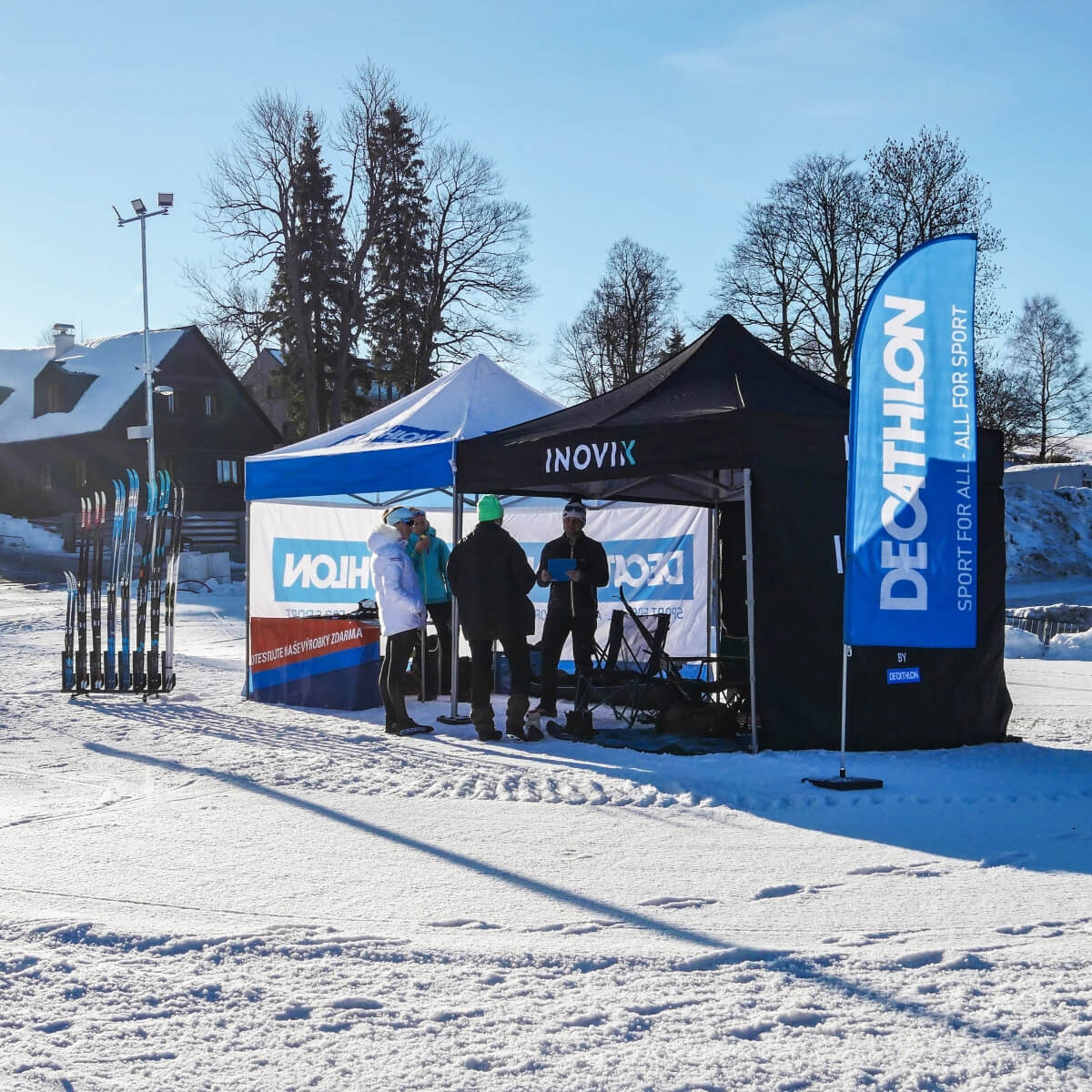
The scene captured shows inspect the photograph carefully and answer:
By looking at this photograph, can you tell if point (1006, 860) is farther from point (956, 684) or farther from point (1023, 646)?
point (1023, 646)

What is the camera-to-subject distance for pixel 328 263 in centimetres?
3319

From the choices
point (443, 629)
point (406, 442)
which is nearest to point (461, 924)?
point (406, 442)

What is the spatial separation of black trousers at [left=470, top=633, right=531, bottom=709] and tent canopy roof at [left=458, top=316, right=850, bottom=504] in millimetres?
1160

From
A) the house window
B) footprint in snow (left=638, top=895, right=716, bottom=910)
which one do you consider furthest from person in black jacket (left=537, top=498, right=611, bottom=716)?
the house window

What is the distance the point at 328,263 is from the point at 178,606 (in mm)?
14217

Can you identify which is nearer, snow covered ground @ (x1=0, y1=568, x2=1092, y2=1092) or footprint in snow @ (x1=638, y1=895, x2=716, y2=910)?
snow covered ground @ (x1=0, y1=568, x2=1092, y2=1092)

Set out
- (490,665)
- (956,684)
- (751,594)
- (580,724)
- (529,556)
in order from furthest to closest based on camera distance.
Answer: (529,556) → (580,724) → (490,665) → (956,684) → (751,594)

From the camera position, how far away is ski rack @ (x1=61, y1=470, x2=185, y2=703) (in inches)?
430

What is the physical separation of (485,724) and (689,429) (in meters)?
2.55

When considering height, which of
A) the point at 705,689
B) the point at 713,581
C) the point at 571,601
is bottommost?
the point at 705,689

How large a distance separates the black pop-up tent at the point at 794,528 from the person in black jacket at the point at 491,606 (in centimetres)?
49

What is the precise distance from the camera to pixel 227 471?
144 ft

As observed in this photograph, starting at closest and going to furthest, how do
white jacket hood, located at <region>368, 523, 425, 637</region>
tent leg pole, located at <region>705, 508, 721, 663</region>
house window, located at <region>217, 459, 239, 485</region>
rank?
white jacket hood, located at <region>368, 523, 425, 637</region> → tent leg pole, located at <region>705, 508, 721, 663</region> → house window, located at <region>217, 459, 239, 485</region>

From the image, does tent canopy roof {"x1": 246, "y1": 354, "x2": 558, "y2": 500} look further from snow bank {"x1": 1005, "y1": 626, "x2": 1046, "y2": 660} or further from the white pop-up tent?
snow bank {"x1": 1005, "y1": 626, "x2": 1046, "y2": 660}
